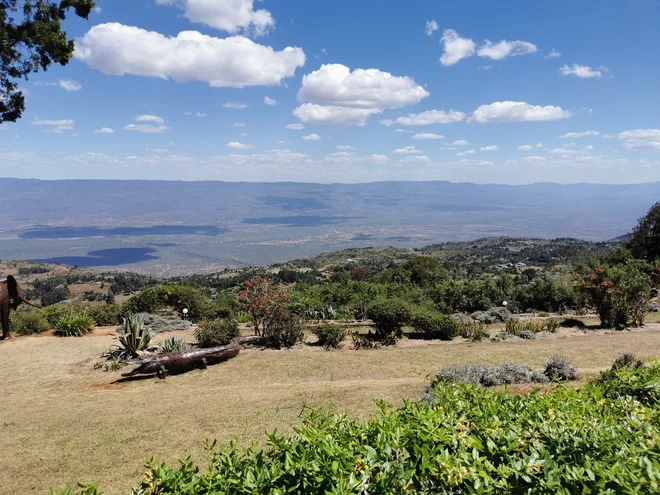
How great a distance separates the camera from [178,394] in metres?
7.79

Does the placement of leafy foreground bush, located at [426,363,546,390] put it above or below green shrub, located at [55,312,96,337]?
above

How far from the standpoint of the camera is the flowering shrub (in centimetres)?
1329

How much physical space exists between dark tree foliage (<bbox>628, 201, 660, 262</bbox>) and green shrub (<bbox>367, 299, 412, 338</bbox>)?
2681 cm

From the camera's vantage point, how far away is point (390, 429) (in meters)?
3.24

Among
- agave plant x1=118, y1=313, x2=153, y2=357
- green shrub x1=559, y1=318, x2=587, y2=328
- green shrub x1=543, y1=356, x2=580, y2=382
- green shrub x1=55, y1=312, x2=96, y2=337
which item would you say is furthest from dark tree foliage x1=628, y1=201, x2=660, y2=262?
green shrub x1=55, y1=312, x2=96, y2=337

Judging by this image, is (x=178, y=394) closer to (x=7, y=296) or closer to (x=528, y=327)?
(x=7, y=296)

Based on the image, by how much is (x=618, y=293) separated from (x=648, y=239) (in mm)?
22967

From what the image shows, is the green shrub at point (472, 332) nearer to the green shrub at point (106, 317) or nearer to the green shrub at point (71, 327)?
the green shrub at point (71, 327)

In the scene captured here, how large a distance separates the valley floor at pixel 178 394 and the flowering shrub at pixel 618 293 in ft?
3.84

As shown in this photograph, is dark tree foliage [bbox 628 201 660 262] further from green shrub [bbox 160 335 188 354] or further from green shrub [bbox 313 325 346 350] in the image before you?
green shrub [bbox 160 335 188 354]

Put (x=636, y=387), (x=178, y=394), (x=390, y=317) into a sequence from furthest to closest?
(x=390, y=317) < (x=178, y=394) < (x=636, y=387)

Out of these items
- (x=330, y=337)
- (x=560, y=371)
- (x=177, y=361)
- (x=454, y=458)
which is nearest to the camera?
(x=454, y=458)

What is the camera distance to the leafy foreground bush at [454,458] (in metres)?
2.50

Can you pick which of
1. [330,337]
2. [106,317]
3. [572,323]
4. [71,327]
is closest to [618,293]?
[572,323]
